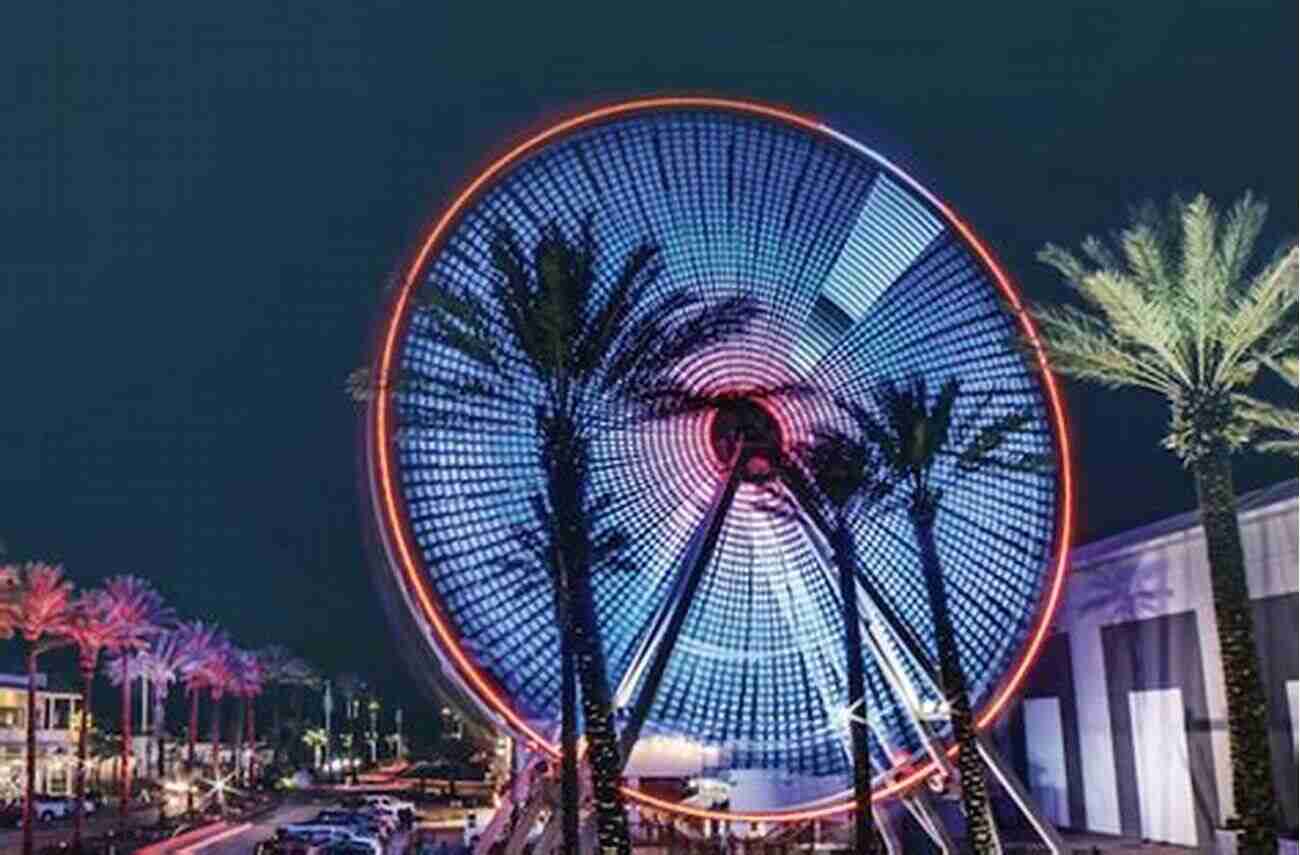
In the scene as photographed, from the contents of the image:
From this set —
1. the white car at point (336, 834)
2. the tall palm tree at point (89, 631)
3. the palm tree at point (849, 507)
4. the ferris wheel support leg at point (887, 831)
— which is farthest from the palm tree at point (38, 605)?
the palm tree at point (849, 507)

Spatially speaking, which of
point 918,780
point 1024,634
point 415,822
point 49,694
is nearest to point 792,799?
point 918,780

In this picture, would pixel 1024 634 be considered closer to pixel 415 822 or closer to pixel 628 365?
pixel 628 365

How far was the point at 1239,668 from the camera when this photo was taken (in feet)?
71.6

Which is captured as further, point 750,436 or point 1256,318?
point 750,436

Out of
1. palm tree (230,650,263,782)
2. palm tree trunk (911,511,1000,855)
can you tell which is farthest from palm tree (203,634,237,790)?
palm tree trunk (911,511,1000,855)

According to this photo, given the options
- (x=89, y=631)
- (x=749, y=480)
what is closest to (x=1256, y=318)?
(x=749, y=480)

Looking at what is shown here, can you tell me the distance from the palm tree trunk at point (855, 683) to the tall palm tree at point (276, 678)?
108 m

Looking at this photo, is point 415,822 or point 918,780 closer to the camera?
point 918,780

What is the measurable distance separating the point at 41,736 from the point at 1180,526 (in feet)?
239

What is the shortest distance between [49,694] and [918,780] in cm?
7759

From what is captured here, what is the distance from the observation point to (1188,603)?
3372cm

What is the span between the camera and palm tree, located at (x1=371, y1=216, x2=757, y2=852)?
21656mm

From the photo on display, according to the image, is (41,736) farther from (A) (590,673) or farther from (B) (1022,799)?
(A) (590,673)

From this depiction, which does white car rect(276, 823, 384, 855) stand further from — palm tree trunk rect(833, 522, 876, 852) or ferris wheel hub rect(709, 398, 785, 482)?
ferris wheel hub rect(709, 398, 785, 482)
